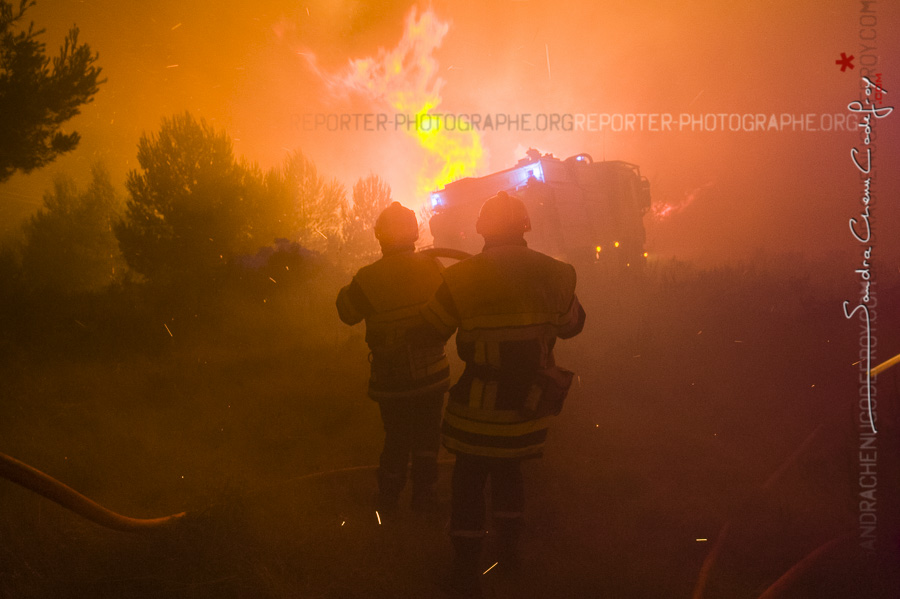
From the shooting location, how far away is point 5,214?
3600 cm

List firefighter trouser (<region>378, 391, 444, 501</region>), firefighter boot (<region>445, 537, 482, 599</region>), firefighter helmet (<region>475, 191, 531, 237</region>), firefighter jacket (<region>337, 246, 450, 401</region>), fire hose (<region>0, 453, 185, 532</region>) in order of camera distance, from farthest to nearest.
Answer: firefighter trouser (<region>378, 391, 444, 501</region>)
firefighter jacket (<region>337, 246, 450, 401</region>)
firefighter helmet (<region>475, 191, 531, 237</region>)
firefighter boot (<region>445, 537, 482, 599</region>)
fire hose (<region>0, 453, 185, 532</region>)

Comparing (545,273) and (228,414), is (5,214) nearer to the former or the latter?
(228,414)

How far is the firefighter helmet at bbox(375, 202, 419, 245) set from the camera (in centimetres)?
338

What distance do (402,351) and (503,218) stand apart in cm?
126

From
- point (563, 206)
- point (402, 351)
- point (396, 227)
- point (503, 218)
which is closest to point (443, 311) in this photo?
point (503, 218)

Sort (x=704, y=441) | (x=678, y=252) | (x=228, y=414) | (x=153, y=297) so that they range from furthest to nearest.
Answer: (x=678, y=252) → (x=153, y=297) → (x=228, y=414) → (x=704, y=441)

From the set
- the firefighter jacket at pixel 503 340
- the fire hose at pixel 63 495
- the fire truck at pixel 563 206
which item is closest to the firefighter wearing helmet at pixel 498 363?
the firefighter jacket at pixel 503 340

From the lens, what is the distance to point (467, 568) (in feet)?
8.53

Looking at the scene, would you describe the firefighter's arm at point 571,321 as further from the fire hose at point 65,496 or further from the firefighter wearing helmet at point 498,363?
the fire hose at point 65,496

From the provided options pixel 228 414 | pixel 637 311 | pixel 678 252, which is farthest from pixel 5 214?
pixel 678 252

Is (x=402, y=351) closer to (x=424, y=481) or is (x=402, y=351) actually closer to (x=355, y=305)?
(x=355, y=305)

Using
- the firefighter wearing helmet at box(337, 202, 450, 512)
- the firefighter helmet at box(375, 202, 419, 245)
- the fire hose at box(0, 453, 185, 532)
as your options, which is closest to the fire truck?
the firefighter helmet at box(375, 202, 419, 245)

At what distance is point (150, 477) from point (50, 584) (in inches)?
61.4

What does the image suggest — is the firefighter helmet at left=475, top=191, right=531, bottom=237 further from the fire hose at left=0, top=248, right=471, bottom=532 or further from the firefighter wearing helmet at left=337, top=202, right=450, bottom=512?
the firefighter wearing helmet at left=337, top=202, right=450, bottom=512
